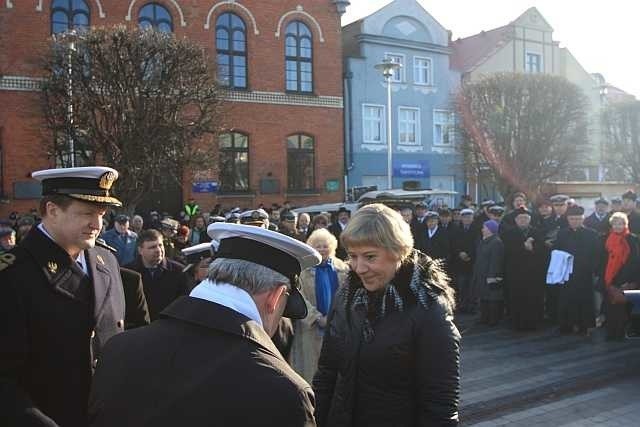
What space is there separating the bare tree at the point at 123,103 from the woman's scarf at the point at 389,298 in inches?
464

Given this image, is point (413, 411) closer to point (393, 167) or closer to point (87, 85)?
point (87, 85)

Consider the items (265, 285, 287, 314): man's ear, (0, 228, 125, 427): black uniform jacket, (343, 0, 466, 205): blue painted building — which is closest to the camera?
(265, 285, 287, 314): man's ear

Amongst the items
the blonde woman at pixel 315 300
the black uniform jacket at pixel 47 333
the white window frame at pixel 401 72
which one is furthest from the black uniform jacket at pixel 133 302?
the white window frame at pixel 401 72

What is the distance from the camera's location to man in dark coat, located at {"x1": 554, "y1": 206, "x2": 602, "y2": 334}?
9.23m

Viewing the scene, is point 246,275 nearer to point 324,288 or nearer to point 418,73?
point 324,288

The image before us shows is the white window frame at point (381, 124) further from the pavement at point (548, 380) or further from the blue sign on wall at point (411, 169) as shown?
the pavement at point (548, 380)

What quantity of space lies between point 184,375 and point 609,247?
29.4 feet

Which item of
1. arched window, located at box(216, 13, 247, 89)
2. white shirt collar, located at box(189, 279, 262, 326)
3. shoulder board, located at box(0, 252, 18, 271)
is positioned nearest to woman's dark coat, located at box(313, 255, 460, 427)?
white shirt collar, located at box(189, 279, 262, 326)

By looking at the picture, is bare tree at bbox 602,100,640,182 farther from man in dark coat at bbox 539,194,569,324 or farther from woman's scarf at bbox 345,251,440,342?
woman's scarf at bbox 345,251,440,342

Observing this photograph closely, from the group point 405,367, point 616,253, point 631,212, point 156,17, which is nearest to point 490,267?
point 616,253

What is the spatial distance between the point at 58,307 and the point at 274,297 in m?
1.32

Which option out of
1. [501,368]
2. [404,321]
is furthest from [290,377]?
[501,368]

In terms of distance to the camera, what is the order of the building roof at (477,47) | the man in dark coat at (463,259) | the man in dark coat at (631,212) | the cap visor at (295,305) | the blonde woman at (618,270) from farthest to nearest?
the building roof at (477,47) → the man in dark coat at (463,259) → the man in dark coat at (631,212) → the blonde woman at (618,270) → the cap visor at (295,305)

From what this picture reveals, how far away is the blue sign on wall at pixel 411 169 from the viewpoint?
30297mm
